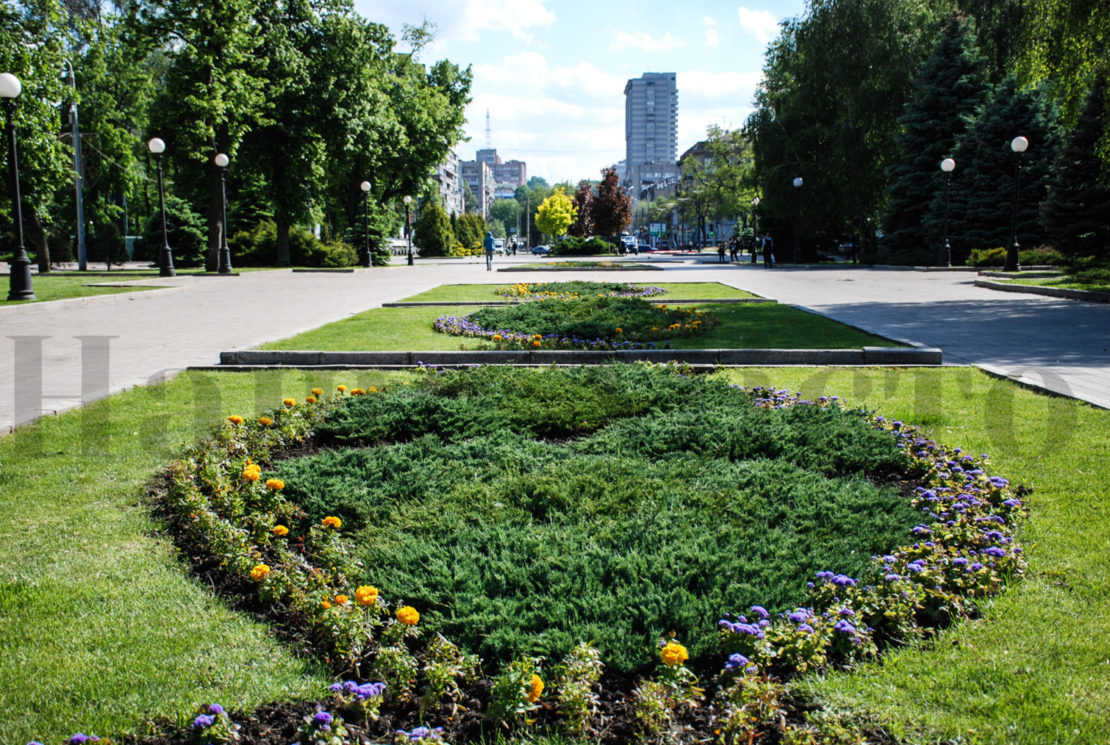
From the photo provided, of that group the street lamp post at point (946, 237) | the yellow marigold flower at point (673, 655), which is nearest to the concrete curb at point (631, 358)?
the yellow marigold flower at point (673, 655)

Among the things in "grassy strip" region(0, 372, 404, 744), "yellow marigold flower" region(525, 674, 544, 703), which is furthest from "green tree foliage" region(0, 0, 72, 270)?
"yellow marigold flower" region(525, 674, 544, 703)

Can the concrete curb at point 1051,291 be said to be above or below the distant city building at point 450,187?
below

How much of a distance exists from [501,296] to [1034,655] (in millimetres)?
16060

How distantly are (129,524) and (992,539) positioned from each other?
13.8ft

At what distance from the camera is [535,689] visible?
8.25 feet

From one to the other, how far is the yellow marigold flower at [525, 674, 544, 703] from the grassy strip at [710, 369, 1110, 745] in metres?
0.89

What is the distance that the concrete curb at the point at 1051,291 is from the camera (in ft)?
54.2

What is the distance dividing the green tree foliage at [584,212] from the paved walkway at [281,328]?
5748 centimetres

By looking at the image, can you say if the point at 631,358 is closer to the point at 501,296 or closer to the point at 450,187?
the point at 501,296

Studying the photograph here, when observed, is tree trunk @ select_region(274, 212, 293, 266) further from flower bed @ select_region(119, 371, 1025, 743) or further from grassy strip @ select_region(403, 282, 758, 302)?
flower bed @ select_region(119, 371, 1025, 743)

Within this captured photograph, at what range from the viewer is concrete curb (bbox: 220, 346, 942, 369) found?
29.1ft

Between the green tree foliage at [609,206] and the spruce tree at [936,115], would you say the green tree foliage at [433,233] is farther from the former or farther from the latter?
the spruce tree at [936,115]

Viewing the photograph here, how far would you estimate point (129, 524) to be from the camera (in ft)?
13.3

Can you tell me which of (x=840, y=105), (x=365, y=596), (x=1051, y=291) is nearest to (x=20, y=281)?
(x=365, y=596)
